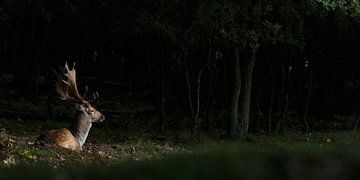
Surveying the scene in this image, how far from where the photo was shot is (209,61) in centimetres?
2189

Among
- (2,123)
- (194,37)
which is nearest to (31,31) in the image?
(2,123)

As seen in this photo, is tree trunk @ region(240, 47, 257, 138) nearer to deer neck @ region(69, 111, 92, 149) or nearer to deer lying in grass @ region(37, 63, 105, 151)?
deer lying in grass @ region(37, 63, 105, 151)

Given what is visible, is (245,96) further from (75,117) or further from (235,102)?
(75,117)

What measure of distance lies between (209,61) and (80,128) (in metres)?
7.75

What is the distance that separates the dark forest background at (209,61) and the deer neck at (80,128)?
3607 millimetres

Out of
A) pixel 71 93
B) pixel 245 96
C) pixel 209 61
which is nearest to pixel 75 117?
pixel 71 93

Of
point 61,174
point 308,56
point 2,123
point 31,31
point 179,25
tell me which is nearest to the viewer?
point 61,174

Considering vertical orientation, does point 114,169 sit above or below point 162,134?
above

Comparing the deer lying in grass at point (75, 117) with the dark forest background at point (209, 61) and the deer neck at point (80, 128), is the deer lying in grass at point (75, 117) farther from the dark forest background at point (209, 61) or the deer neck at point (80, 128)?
the dark forest background at point (209, 61)

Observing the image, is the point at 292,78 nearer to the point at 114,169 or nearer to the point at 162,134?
the point at 162,134

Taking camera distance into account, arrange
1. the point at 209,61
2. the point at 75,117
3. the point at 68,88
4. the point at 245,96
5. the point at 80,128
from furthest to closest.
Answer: the point at 209,61 < the point at 245,96 < the point at 68,88 < the point at 75,117 < the point at 80,128

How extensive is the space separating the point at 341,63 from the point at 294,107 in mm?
2841

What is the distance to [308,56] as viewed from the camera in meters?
26.2

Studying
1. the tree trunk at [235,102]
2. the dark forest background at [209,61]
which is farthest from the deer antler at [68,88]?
the tree trunk at [235,102]
